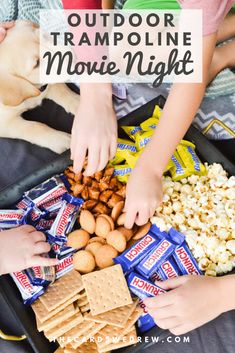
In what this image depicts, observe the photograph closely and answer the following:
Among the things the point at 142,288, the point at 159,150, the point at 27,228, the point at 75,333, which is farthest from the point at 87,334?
the point at 159,150

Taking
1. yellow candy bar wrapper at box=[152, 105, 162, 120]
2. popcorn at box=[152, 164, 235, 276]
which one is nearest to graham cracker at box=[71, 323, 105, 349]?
popcorn at box=[152, 164, 235, 276]

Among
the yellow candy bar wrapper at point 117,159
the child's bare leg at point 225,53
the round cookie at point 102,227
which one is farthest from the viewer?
the child's bare leg at point 225,53

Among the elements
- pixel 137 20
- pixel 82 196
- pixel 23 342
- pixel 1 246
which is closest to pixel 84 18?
pixel 137 20

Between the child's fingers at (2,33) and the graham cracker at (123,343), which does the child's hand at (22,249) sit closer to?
the graham cracker at (123,343)

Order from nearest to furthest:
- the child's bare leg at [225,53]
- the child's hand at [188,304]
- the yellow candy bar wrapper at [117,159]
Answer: the child's hand at [188,304] → the yellow candy bar wrapper at [117,159] → the child's bare leg at [225,53]

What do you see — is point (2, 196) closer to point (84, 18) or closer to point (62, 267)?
point (62, 267)

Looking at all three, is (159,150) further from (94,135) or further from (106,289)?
(106,289)

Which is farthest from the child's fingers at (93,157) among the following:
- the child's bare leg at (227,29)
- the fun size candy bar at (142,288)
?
the child's bare leg at (227,29)
